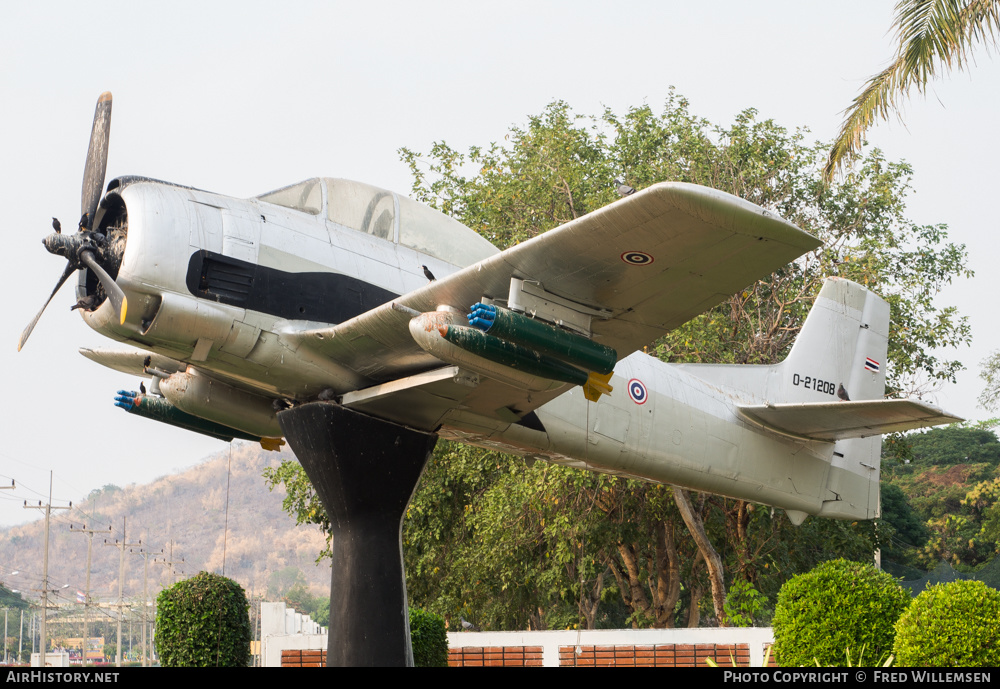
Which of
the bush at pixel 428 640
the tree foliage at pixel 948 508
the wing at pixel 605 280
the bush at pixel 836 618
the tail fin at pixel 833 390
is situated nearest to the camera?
the wing at pixel 605 280

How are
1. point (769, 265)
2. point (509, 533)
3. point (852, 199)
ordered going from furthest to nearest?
point (852, 199) → point (509, 533) → point (769, 265)

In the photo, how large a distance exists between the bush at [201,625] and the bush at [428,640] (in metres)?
2.44

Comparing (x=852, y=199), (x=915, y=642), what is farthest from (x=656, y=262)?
(x=852, y=199)

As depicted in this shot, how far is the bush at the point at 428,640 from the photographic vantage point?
537 inches

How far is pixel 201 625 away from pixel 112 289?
5713 mm

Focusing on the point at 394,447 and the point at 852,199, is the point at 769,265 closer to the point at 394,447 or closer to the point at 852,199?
the point at 394,447

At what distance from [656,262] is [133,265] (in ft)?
13.9

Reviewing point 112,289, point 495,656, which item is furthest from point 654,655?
point 112,289

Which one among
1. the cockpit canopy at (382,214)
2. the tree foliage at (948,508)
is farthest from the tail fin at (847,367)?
the tree foliage at (948,508)

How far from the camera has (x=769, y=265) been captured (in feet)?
24.4

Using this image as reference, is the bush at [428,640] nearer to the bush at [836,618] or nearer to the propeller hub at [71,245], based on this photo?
the bush at [836,618]

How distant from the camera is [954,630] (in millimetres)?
8109

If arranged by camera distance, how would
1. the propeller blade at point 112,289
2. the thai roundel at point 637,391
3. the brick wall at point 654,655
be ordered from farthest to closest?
the brick wall at point 654,655
the thai roundel at point 637,391
the propeller blade at point 112,289

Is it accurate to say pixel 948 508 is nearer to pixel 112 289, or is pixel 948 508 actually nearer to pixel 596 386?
pixel 596 386
